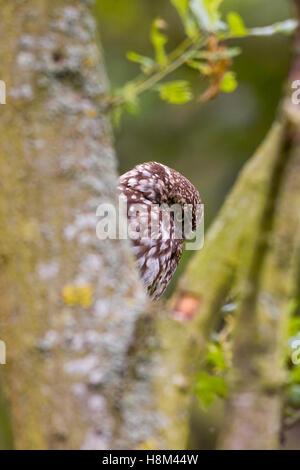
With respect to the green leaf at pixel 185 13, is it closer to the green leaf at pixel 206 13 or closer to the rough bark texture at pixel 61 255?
the green leaf at pixel 206 13

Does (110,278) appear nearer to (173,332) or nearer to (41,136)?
(173,332)

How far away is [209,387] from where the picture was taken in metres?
1.71

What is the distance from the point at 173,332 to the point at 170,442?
0.19 meters

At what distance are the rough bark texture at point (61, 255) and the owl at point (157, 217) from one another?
1.23 metres

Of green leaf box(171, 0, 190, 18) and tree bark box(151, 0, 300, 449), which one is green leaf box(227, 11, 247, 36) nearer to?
green leaf box(171, 0, 190, 18)

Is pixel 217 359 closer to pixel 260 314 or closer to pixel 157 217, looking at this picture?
pixel 260 314

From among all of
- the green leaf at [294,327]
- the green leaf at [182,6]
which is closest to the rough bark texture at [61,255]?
the green leaf at [182,6]

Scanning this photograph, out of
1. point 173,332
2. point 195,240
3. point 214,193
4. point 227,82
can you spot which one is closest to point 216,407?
point 214,193

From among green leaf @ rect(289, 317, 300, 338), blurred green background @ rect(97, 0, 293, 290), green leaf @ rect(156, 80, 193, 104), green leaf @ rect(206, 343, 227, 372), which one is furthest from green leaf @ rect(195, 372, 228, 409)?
blurred green background @ rect(97, 0, 293, 290)

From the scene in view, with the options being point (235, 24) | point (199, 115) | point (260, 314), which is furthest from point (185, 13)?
point (199, 115)

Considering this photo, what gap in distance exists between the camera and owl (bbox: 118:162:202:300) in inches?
108

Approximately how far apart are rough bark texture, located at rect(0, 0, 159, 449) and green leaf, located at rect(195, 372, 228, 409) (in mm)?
332

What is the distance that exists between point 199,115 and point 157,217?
4.43 meters

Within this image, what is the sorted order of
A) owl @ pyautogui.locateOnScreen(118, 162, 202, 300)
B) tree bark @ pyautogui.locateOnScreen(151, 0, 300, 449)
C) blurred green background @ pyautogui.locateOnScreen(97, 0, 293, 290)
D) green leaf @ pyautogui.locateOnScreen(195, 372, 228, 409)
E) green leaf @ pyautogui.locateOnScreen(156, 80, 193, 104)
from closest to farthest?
tree bark @ pyautogui.locateOnScreen(151, 0, 300, 449)
green leaf @ pyautogui.locateOnScreen(195, 372, 228, 409)
green leaf @ pyautogui.locateOnScreen(156, 80, 193, 104)
owl @ pyautogui.locateOnScreen(118, 162, 202, 300)
blurred green background @ pyautogui.locateOnScreen(97, 0, 293, 290)
